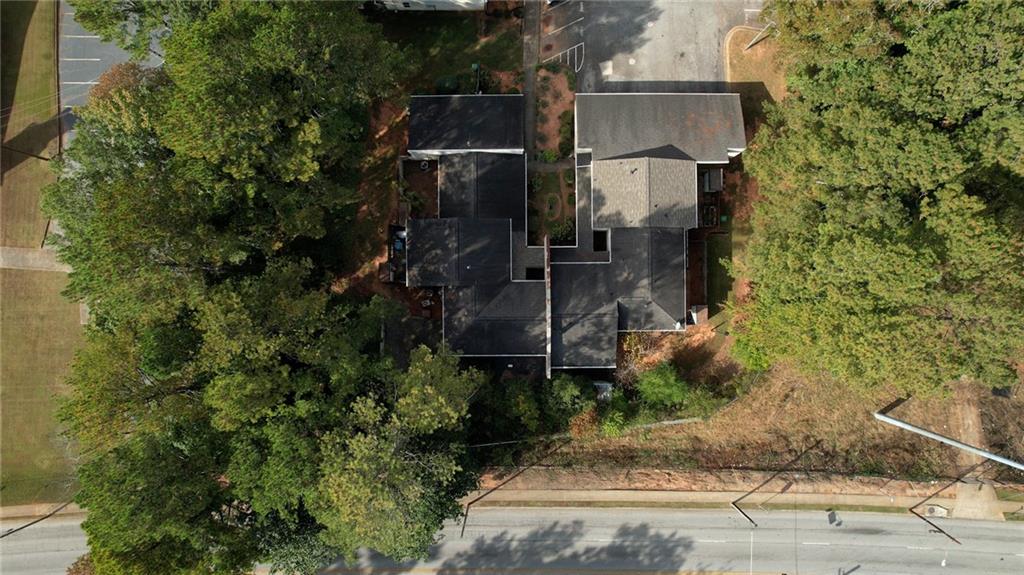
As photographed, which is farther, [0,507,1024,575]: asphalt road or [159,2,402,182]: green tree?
[0,507,1024,575]: asphalt road

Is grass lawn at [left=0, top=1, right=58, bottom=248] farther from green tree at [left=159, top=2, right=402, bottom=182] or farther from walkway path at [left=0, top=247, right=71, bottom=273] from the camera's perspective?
green tree at [left=159, top=2, right=402, bottom=182]

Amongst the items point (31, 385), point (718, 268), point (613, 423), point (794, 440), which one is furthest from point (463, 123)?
point (31, 385)

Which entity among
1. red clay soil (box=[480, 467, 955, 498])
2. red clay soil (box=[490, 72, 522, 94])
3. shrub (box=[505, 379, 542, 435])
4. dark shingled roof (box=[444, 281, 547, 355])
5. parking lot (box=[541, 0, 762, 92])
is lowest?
red clay soil (box=[480, 467, 955, 498])

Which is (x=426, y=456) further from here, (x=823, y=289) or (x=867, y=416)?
(x=867, y=416)

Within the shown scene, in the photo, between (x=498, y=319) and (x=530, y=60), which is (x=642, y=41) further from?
(x=498, y=319)

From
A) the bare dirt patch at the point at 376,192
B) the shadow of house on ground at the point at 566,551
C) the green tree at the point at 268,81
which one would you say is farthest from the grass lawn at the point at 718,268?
the green tree at the point at 268,81

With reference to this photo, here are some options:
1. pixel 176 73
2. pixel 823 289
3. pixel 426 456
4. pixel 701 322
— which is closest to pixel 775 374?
pixel 701 322

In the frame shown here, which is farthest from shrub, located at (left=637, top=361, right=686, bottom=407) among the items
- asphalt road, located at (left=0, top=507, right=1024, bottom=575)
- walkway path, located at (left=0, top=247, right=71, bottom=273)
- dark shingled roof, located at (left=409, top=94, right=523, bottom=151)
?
walkway path, located at (left=0, top=247, right=71, bottom=273)
